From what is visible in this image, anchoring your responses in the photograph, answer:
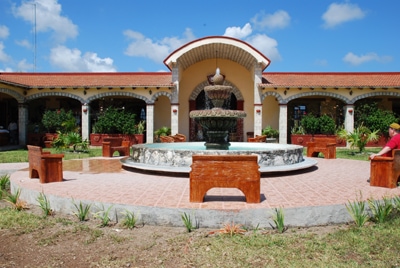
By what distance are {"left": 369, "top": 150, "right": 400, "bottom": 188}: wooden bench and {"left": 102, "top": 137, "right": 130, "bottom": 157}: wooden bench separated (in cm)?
861

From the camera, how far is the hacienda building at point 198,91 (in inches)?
749

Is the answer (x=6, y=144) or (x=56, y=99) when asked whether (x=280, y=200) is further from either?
(x=56, y=99)

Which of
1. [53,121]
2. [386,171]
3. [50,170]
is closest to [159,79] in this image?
[53,121]

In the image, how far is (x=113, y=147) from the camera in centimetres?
1207

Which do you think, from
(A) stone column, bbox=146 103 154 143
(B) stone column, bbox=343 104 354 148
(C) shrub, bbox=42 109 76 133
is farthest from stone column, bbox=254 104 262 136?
(C) shrub, bbox=42 109 76 133

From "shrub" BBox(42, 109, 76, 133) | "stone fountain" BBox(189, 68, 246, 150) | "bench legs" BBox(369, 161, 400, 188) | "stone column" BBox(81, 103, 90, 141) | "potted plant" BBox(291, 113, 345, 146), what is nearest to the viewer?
"bench legs" BBox(369, 161, 400, 188)

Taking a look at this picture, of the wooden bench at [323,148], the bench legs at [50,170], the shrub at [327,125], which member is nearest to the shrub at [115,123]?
the shrub at [327,125]

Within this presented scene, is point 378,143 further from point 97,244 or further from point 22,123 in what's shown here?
point 22,123

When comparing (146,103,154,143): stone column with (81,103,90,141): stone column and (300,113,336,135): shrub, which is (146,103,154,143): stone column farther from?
(300,113,336,135): shrub

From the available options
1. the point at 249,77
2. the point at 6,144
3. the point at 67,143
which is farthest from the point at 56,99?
the point at 249,77

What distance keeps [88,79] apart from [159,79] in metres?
4.54

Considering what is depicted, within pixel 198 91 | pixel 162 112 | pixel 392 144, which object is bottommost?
pixel 392 144

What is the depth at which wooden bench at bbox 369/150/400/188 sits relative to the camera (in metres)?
5.90

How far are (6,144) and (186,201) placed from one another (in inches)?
737
